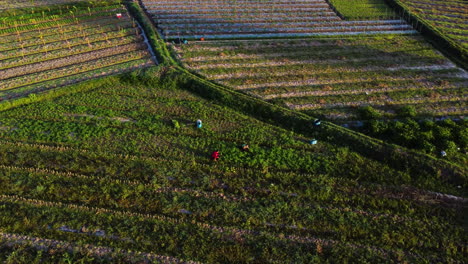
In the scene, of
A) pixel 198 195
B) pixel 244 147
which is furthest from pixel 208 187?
pixel 244 147

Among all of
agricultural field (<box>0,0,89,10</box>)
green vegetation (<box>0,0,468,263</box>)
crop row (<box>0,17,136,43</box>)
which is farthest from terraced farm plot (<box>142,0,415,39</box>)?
green vegetation (<box>0,0,468,263</box>)

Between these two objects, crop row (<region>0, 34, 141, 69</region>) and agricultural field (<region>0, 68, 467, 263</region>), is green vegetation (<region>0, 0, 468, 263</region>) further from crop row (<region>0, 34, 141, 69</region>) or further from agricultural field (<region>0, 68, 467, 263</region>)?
crop row (<region>0, 34, 141, 69</region>)

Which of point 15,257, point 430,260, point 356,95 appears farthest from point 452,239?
point 15,257

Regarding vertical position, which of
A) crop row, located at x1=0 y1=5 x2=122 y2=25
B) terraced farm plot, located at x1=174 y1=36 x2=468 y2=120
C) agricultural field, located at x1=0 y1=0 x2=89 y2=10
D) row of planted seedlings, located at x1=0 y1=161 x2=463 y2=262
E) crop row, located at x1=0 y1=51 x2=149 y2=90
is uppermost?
agricultural field, located at x1=0 y1=0 x2=89 y2=10

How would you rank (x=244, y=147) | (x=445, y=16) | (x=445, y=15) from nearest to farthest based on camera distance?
(x=244, y=147)
(x=445, y=16)
(x=445, y=15)

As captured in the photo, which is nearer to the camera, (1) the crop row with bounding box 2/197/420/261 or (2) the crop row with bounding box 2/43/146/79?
(1) the crop row with bounding box 2/197/420/261

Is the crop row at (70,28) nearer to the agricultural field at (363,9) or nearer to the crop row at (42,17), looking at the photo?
the crop row at (42,17)

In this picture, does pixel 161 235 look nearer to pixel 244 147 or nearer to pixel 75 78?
pixel 244 147

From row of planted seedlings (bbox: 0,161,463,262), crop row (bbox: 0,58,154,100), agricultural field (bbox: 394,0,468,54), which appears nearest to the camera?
row of planted seedlings (bbox: 0,161,463,262)

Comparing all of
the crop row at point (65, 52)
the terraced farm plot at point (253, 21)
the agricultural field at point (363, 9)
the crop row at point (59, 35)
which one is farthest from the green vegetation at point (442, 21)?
the crop row at point (59, 35)
